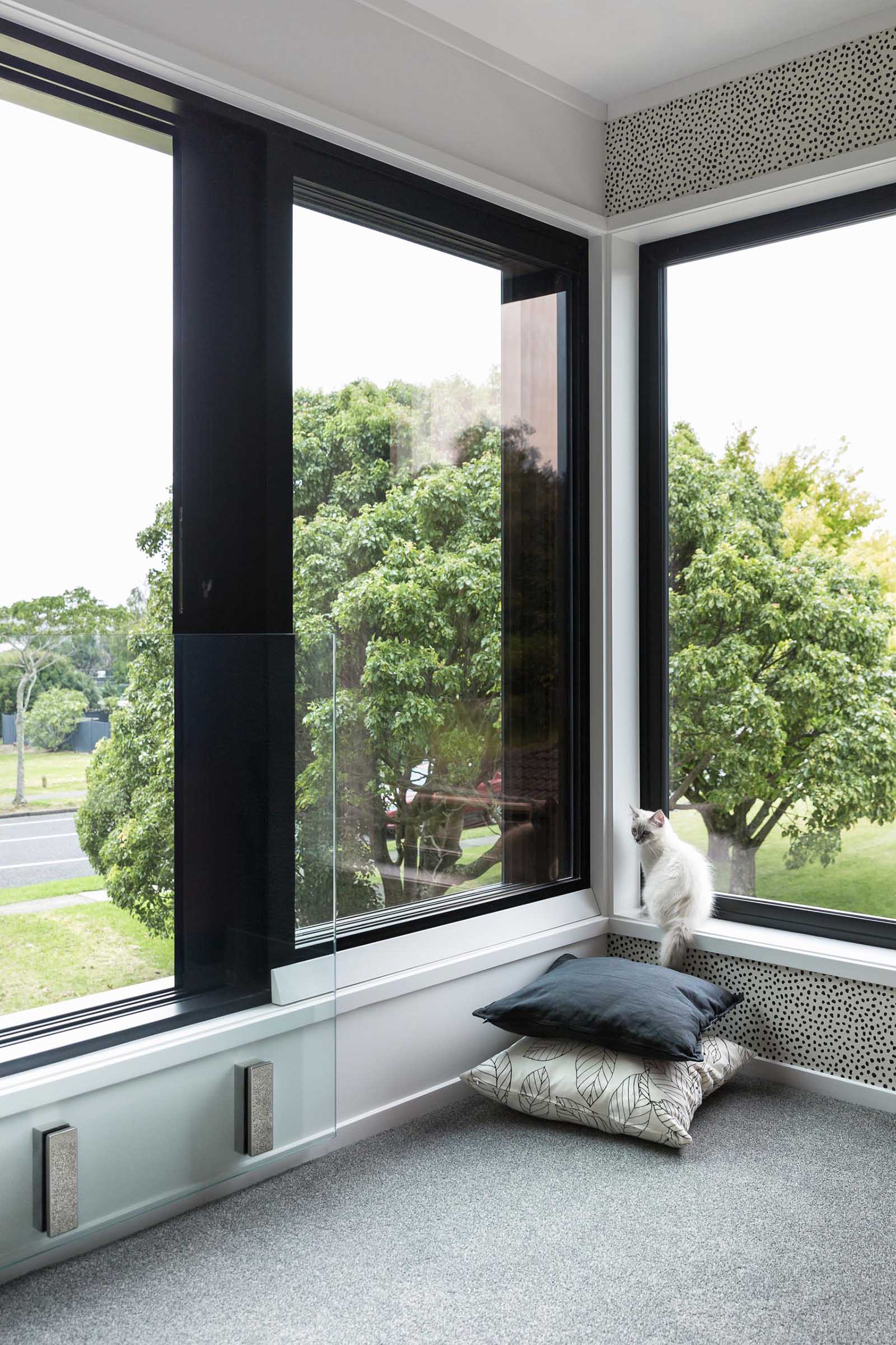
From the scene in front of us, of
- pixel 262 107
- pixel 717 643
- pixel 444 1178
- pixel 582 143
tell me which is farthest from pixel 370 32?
pixel 444 1178

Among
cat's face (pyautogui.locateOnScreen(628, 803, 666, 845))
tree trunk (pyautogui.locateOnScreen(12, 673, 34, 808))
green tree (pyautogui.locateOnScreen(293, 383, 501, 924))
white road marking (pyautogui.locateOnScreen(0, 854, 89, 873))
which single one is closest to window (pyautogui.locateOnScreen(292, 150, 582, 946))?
green tree (pyautogui.locateOnScreen(293, 383, 501, 924))

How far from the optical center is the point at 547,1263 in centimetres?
187

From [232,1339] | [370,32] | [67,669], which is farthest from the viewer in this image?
[370,32]

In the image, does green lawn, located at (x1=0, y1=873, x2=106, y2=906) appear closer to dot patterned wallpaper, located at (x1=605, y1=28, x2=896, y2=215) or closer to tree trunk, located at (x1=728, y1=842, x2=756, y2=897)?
tree trunk, located at (x1=728, y1=842, x2=756, y2=897)

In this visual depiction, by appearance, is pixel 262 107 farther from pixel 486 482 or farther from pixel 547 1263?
pixel 547 1263

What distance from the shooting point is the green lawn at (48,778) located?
71.3 inches

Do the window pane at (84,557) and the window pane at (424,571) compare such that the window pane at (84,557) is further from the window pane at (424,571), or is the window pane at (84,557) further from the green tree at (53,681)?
the window pane at (424,571)

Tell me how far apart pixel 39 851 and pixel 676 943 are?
1757 mm

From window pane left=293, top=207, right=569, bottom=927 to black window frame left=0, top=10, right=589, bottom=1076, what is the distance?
0.22 ft

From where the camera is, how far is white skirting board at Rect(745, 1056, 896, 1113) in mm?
2566

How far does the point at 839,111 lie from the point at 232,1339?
9.74 ft

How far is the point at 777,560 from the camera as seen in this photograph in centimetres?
296

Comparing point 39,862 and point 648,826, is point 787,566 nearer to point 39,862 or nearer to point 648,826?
point 648,826

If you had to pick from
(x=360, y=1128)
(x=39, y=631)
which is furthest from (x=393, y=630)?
(x=360, y=1128)
